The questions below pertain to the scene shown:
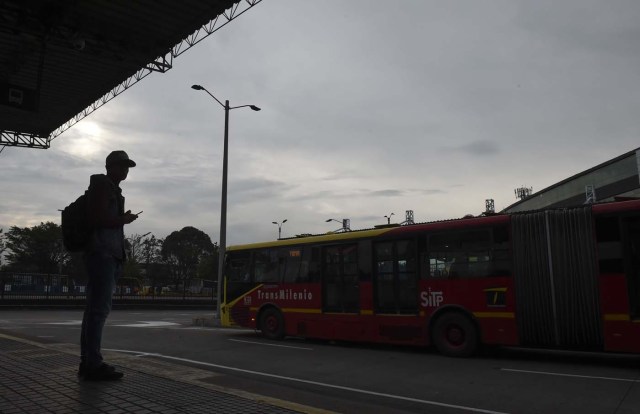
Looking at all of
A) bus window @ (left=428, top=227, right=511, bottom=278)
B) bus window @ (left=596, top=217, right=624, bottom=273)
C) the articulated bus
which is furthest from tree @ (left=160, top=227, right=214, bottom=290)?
bus window @ (left=596, top=217, right=624, bottom=273)

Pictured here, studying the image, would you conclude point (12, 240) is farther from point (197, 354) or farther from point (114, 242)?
point (114, 242)

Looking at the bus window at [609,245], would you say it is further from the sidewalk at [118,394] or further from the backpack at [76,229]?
the backpack at [76,229]

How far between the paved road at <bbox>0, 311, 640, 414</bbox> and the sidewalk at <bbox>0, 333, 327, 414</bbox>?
80 cm

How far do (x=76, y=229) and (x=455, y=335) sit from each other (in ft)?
25.8

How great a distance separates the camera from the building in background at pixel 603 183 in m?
31.3

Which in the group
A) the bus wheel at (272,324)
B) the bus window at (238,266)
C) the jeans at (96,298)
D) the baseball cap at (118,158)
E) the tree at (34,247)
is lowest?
the bus wheel at (272,324)

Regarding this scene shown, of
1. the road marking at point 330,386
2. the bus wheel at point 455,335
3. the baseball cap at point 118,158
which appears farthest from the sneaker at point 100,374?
the bus wheel at point 455,335

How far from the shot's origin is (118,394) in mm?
4406

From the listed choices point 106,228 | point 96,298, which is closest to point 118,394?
point 96,298

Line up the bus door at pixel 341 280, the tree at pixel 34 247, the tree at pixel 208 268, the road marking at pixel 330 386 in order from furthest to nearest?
the tree at pixel 208 268, the tree at pixel 34 247, the bus door at pixel 341 280, the road marking at pixel 330 386

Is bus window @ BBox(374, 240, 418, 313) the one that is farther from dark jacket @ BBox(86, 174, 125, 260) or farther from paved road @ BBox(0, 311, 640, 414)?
dark jacket @ BBox(86, 174, 125, 260)

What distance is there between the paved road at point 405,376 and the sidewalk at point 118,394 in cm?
80

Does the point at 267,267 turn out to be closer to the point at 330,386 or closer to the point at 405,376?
the point at 405,376

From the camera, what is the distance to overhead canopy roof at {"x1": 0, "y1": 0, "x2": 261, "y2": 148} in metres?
14.5
